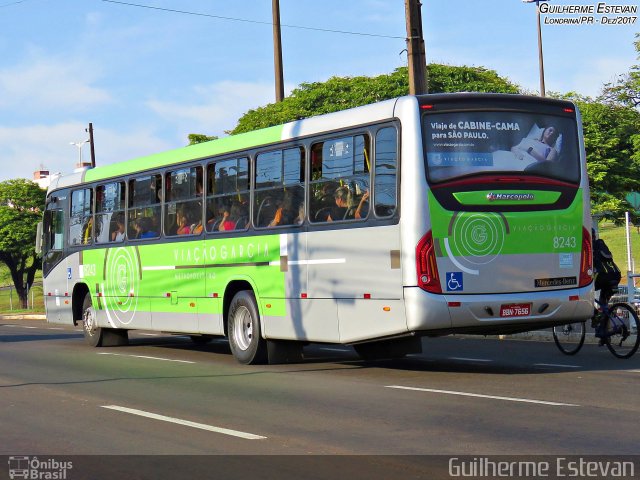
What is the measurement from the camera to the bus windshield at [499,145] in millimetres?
12664

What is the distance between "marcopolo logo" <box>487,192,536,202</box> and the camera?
41.9 feet

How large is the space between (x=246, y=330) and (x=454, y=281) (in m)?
4.27

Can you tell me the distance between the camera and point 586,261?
13.5 metres

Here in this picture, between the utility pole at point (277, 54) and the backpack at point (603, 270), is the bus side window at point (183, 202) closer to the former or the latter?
the backpack at point (603, 270)

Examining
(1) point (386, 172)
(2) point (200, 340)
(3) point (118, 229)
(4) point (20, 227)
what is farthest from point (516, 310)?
(4) point (20, 227)

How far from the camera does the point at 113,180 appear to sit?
1975cm

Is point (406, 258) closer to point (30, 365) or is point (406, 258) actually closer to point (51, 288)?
point (30, 365)

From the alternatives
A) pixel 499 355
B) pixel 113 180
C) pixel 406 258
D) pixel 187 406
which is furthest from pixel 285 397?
pixel 113 180

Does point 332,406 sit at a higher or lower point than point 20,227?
lower

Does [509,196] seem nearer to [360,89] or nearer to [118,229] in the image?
[118,229]

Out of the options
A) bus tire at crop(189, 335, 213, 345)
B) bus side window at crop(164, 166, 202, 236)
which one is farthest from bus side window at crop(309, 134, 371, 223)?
bus tire at crop(189, 335, 213, 345)

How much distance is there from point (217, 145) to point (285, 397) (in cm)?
619

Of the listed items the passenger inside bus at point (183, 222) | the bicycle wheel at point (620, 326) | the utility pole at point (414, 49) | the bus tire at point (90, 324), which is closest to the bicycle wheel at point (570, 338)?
the bicycle wheel at point (620, 326)

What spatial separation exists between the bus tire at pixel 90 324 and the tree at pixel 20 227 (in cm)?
4597
